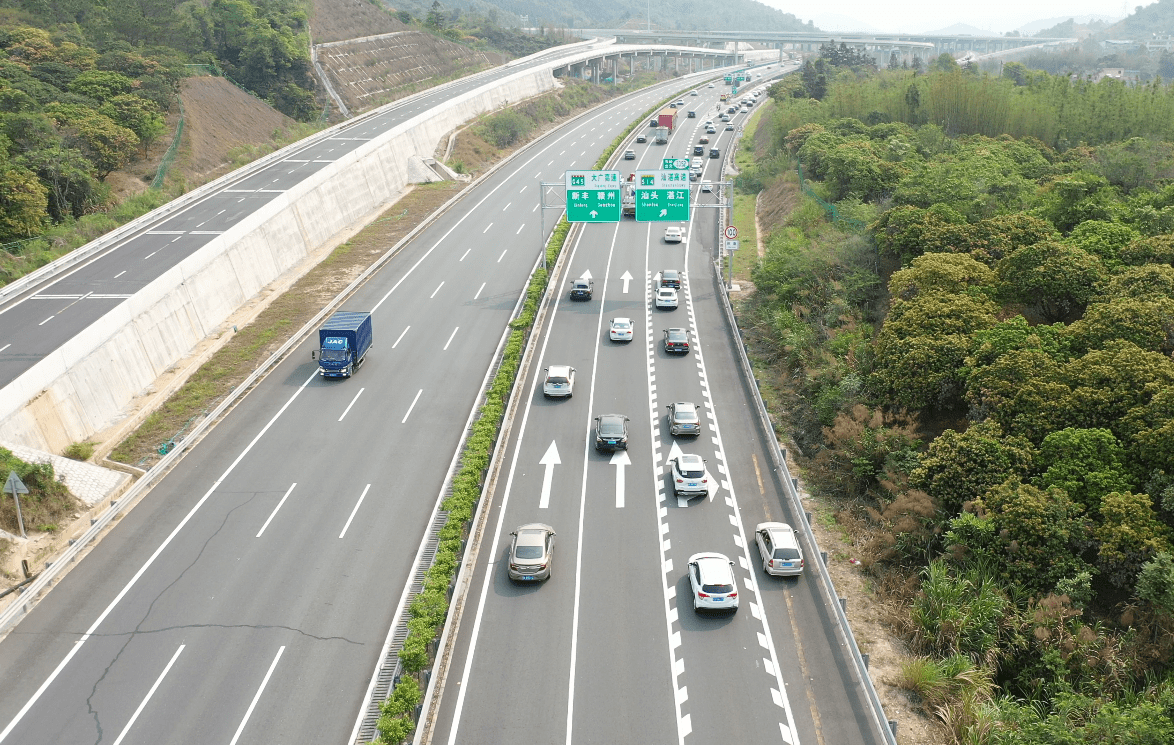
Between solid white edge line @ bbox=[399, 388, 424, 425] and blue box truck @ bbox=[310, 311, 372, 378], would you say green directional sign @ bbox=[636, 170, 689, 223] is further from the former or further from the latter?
blue box truck @ bbox=[310, 311, 372, 378]

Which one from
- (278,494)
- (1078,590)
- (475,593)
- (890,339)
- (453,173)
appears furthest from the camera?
(453,173)

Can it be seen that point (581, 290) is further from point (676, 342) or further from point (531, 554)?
point (531, 554)

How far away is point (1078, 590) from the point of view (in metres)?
23.5

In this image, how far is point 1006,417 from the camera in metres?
29.4

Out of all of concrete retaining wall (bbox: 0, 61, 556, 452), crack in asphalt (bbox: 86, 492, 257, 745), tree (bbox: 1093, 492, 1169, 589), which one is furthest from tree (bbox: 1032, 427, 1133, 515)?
concrete retaining wall (bbox: 0, 61, 556, 452)

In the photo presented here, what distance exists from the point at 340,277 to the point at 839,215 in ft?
118

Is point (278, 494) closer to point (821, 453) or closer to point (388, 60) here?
point (821, 453)

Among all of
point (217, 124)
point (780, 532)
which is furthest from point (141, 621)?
point (217, 124)

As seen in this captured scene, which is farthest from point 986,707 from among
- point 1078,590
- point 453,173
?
point 453,173

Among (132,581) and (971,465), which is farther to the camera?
(971,465)

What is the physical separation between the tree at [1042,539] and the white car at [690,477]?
1088 centimetres

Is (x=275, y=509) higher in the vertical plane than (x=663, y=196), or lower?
lower

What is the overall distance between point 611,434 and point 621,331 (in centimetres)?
1325

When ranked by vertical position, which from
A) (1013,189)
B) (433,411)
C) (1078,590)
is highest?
(1013,189)
